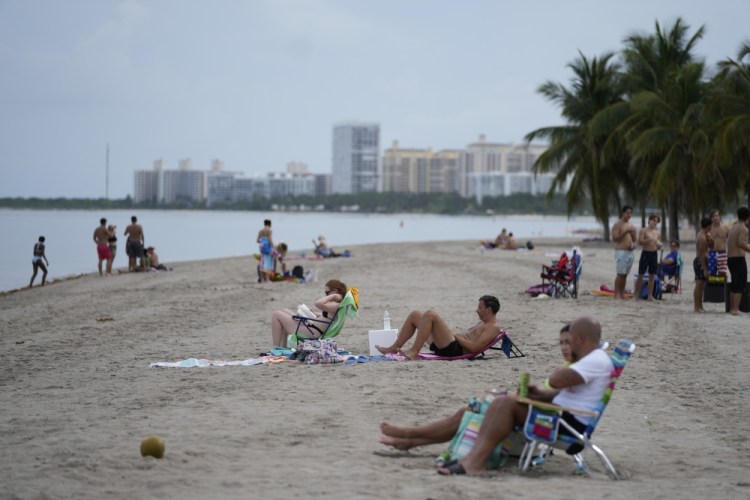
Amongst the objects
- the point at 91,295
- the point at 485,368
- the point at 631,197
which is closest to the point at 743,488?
the point at 485,368

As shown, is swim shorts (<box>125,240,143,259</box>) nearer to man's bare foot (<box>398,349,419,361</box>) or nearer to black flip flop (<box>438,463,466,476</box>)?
man's bare foot (<box>398,349,419,361</box>)

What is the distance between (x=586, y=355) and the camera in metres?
5.18

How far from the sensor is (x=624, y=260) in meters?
14.4

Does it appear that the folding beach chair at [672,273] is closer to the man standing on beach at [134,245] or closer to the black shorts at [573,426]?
the black shorts at [573,426]

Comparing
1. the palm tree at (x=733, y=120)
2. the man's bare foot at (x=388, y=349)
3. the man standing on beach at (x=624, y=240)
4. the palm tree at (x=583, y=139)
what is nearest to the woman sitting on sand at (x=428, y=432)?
the man's bare foot at (x=388, y=349)

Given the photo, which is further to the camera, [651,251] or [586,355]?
[651,251]

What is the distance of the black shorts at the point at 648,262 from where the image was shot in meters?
14.3

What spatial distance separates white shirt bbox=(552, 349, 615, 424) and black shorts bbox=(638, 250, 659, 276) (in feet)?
31.4

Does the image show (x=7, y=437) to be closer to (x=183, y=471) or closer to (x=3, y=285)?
(x=183, y=471)

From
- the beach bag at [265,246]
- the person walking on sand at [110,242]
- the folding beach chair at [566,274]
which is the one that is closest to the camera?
the folding beach chair at [566,274]

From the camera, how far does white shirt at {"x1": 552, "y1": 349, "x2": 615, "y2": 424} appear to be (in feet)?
16.6

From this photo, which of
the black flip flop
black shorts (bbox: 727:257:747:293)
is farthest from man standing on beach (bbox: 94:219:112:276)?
the black flip flop

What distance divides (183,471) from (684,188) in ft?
91.4

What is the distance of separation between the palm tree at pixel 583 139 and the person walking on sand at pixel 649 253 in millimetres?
19920
